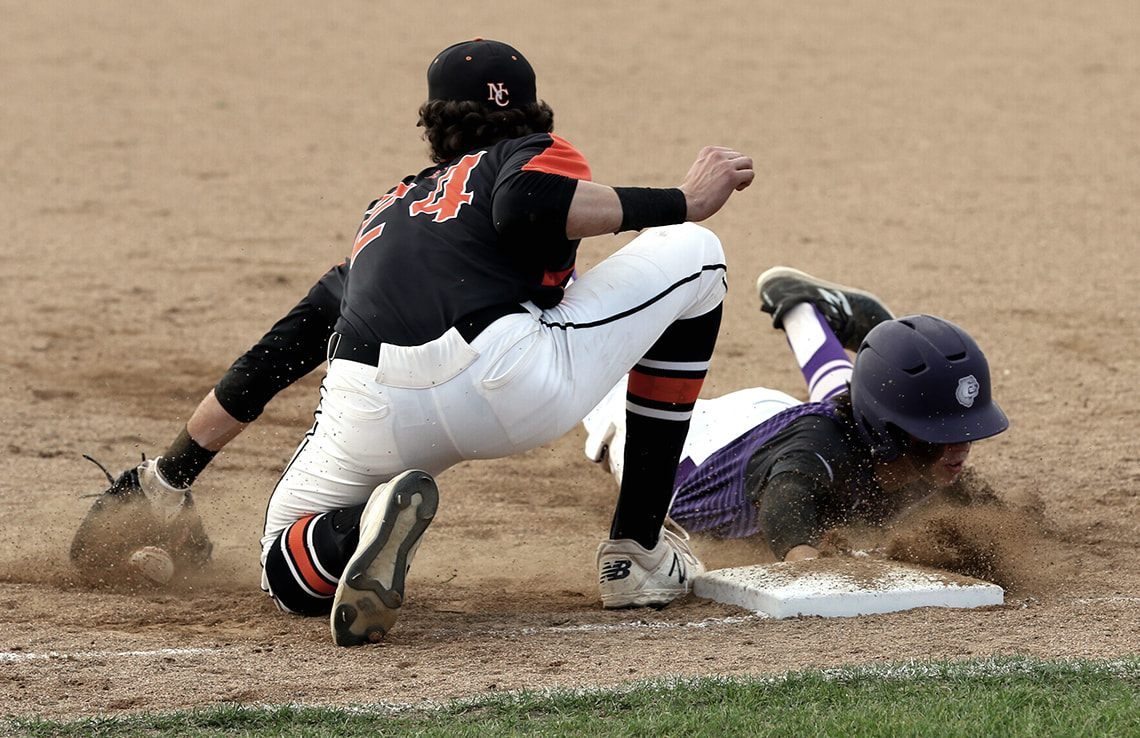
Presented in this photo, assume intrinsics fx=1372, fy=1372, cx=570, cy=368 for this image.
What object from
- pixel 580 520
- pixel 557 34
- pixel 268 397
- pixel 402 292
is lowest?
pixel 580 520

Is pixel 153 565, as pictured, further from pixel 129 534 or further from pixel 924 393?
pixel 924 393

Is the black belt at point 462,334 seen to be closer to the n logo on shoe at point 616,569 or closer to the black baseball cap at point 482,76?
the black baseball cap at point 482,76

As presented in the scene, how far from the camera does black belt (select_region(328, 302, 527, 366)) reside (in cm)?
295

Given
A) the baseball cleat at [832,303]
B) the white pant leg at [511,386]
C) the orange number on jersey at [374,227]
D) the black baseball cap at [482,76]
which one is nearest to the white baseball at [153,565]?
the white pant leg at [511,386]

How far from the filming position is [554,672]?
8.89 feet

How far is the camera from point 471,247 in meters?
3.01

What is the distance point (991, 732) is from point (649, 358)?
1.32m

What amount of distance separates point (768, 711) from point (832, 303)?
101 inches

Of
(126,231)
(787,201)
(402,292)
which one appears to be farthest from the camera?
(787,201)

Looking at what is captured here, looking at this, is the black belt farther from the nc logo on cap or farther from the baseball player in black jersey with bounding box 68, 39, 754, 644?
the nc logo on cap

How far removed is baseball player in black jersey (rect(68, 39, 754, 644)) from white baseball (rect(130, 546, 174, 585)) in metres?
0.47

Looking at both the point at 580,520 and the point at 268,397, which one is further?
the point at 580,520

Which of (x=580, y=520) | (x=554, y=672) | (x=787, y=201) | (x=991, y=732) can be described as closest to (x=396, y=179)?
(x=787, y=201)

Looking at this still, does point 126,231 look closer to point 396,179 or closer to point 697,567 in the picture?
point 396,179
